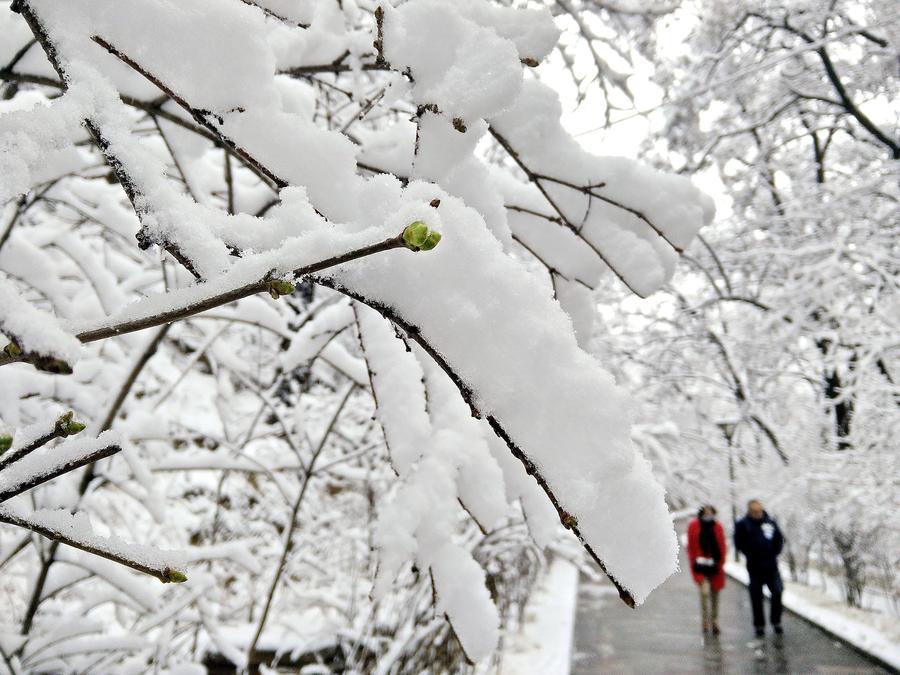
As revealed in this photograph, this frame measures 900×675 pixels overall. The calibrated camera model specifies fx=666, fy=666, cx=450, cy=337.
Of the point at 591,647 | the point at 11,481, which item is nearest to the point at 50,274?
the point at 11,481

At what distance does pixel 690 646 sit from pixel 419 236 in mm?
8186

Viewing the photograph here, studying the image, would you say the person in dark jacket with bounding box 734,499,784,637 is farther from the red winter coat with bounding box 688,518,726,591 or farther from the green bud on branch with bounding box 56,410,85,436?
the green bud on branch with bounding box 56,410,85,436

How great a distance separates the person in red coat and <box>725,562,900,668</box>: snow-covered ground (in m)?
1.38

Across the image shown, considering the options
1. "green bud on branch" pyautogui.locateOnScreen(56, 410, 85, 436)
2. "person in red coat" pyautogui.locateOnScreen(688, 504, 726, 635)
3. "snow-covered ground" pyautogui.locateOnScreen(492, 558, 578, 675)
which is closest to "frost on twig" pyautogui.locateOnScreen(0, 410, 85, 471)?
"green bud on branch" pyautogui.locateOnScreen(56, 410, 85, 436)

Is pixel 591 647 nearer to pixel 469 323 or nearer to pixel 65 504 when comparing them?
pixel 65 504

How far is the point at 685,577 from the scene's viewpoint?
43.6 ft

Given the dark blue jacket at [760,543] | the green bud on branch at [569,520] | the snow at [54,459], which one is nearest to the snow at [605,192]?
the green bud on branch at [569,520]

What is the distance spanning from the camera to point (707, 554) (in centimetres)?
826

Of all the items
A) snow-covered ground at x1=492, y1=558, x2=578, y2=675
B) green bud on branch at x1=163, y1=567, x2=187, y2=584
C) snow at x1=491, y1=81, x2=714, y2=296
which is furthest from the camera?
snow-covered ground at x1=492, y1=558, x2=578, y2=675

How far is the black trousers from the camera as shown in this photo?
7.82 metres

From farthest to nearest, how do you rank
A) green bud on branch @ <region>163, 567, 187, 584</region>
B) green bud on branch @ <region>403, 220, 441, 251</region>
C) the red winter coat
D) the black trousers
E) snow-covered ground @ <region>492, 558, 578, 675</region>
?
the red winter coat, the black trousers, snow-covered ground @ <region>492, 558, 578, 675</region>, green bud on branch @ <region>163, 567, 187, 584</region>, green bud on branch @ <region>403, 220, 441, 251</region>

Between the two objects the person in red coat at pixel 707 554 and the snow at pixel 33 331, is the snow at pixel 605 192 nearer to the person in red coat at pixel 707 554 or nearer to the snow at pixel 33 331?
the snow at pixel 33 331

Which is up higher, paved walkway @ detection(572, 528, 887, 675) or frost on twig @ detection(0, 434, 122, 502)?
frost on twig @ detection(0, 434, 122, 502)

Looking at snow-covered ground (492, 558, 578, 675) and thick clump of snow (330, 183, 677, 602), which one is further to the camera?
snow-covered ground (492, 558, 578, 675)
